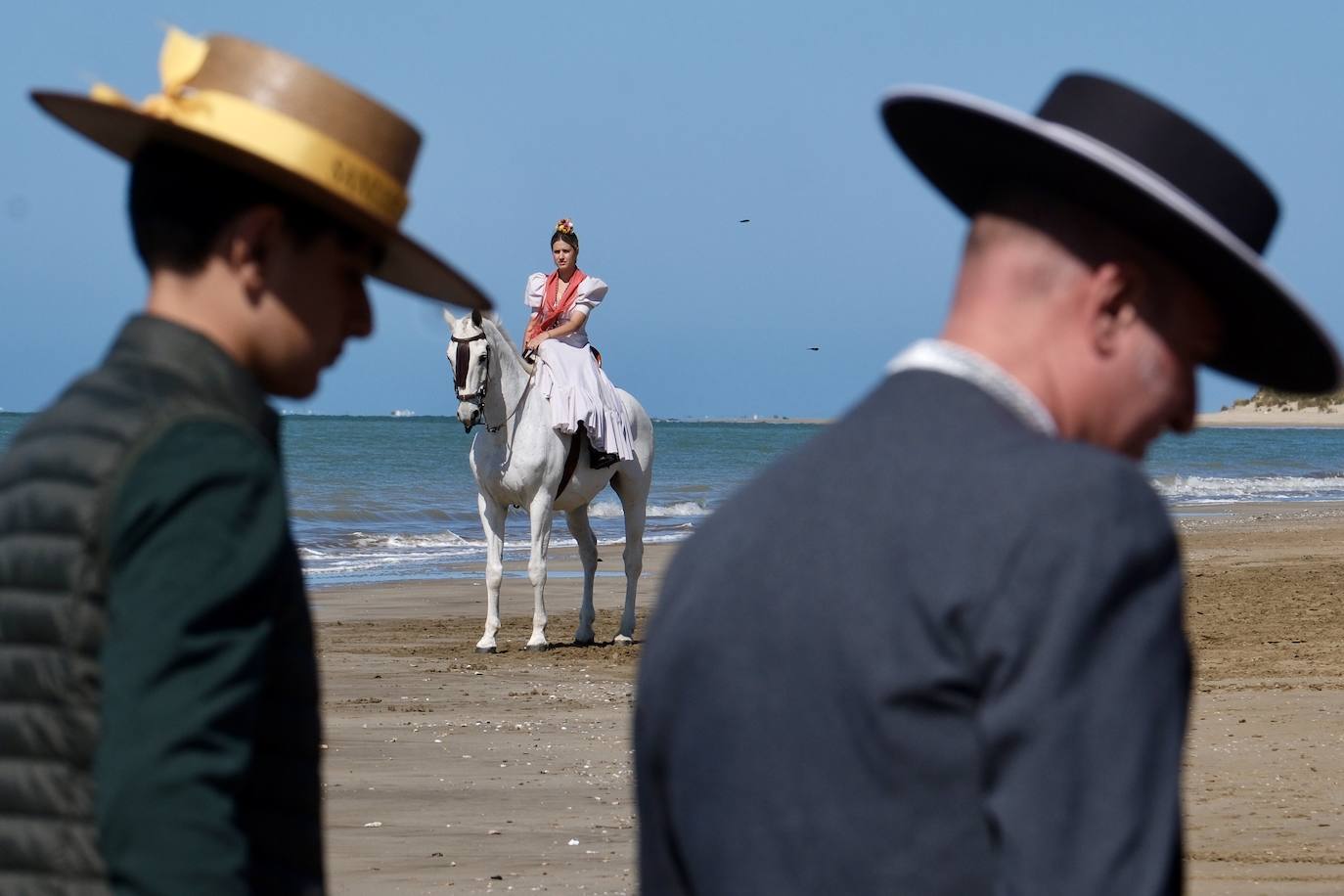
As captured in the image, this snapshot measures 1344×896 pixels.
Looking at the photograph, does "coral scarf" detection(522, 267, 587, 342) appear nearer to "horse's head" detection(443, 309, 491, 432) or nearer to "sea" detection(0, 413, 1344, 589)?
"horse's head" detection(443, 309, 491, 432)

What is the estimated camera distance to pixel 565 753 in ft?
28.4

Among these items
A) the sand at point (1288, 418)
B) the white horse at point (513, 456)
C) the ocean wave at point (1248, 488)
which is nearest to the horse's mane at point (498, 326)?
the white horse at point (513, 456)

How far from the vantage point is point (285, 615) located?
83.0 inches

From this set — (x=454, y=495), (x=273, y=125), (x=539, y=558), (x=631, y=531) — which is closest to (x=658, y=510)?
(x=454, y=495)

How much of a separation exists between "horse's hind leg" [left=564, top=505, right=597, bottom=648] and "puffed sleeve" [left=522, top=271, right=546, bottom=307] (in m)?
1.82

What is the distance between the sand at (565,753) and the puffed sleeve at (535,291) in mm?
2662

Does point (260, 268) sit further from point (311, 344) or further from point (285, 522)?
point (285, 522)

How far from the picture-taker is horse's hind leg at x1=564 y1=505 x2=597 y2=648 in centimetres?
1427

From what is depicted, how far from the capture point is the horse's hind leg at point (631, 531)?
14.5m

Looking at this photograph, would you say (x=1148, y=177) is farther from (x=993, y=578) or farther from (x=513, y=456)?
(x=513, y=456)

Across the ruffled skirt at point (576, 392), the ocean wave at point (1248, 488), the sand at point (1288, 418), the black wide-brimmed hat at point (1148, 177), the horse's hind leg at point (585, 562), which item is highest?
the black wide-brimmed hat at point (1148, 177)

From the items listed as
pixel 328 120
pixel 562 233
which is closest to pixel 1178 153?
pixel 328 120

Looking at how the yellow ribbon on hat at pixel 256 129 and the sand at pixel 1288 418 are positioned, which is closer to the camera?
the yellow ribbon on hat at pixel 256 129

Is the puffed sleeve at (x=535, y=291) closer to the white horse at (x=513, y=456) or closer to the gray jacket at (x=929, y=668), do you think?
the white horse at (x=513, y=456)
